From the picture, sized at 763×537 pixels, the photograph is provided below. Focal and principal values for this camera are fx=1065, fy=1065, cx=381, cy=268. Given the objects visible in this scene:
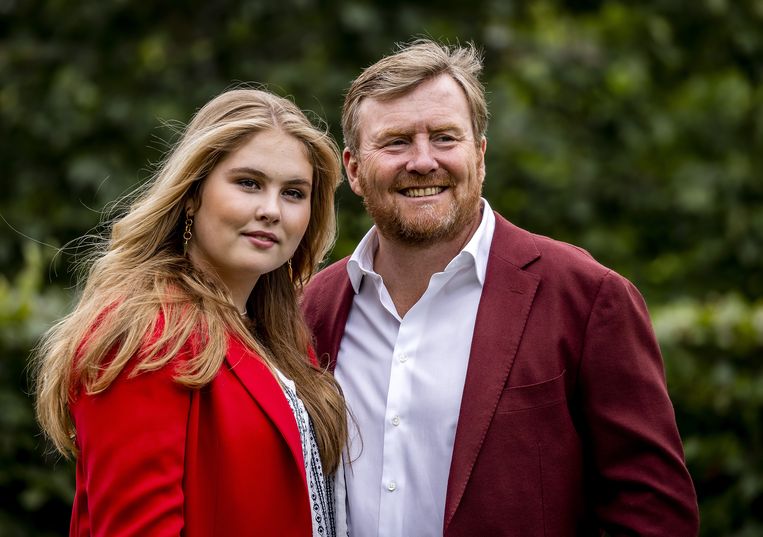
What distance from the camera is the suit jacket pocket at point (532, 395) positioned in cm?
288

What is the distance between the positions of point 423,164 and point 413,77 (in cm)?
26

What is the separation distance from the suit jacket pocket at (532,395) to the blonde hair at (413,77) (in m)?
0.83

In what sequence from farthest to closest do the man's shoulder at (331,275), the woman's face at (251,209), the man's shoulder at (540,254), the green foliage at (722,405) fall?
the green foliage at (722,405)
the man's shoulder at (331,275)
the man's shoulder at (540,254)
the woman's face at (251,209)

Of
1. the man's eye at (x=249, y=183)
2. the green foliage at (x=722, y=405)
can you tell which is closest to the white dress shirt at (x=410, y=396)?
the man's eye at (x=249, y=183)

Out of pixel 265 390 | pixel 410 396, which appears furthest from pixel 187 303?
pixel 410 396

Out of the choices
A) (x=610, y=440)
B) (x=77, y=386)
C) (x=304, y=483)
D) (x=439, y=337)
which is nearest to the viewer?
(x=77, y=386)

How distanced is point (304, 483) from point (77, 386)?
24.3 inches

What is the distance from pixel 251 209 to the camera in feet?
9.16

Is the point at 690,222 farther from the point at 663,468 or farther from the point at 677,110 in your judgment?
the point at 663,468

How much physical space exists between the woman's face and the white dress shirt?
0.46 m

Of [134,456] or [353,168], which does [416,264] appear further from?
[134,456]

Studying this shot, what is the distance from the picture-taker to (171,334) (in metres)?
2.56

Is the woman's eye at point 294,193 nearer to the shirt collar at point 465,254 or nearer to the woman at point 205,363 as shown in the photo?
the woman at point 205,363

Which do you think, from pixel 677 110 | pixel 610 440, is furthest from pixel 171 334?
pixel 677 110
